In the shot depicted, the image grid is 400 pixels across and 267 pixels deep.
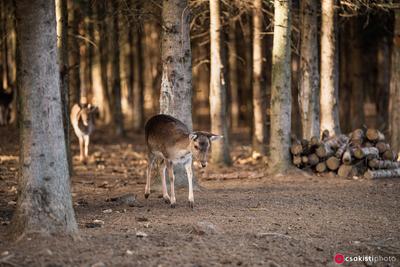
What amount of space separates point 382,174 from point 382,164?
1.01 ft

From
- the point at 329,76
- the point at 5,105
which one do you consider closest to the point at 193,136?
the point at 329,76

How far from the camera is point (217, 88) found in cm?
1847

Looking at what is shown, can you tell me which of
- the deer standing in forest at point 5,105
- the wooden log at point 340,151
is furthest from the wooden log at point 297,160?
the deer standing in forest at point 5,105

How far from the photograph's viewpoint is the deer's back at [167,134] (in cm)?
1257

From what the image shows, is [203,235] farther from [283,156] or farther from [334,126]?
[334,126]

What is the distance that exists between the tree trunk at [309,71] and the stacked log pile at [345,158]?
1.14m

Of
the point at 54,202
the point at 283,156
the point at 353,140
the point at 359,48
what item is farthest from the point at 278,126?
the point at 359,48

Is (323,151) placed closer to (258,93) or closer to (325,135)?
(325,135)

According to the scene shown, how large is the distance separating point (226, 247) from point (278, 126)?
784 centimetres

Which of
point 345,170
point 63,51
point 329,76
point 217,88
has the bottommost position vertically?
point 345,170

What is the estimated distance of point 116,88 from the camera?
27.7m

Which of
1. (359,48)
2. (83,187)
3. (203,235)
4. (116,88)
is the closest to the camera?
(203,235)

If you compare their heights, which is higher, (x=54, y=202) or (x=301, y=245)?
(x=54, y=202)

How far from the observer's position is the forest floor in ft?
25.7
